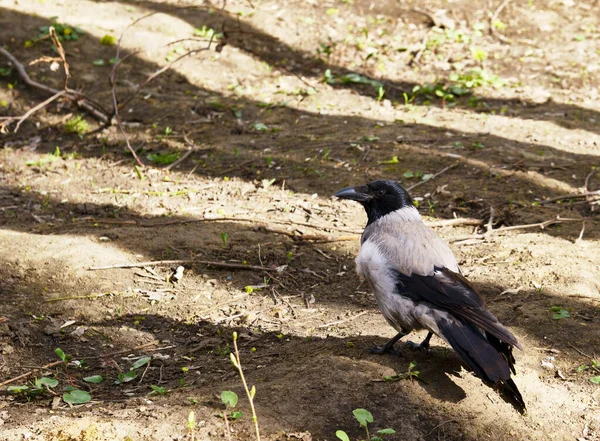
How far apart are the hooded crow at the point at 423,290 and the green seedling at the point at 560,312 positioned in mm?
1067

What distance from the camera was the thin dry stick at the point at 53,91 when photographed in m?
9.27

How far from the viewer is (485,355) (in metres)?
3.97

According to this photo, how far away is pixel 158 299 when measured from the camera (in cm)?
566

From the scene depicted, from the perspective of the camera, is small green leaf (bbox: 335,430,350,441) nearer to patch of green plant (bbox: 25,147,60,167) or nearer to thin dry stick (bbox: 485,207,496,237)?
thin dry stick (bbox: 485,207,496,237)

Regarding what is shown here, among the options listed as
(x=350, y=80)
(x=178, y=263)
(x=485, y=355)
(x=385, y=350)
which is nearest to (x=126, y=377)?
(x=178, y=263)

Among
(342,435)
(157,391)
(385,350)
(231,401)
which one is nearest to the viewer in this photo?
(342,435)

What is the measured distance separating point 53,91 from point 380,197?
613cm

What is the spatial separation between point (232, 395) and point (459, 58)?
369 inches

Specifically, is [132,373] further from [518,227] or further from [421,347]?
[518,227]

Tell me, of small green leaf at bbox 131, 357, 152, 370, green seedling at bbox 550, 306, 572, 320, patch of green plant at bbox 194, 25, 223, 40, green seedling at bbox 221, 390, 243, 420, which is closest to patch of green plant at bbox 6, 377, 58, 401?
small green leaf at bbox 131, 357, 152, 370

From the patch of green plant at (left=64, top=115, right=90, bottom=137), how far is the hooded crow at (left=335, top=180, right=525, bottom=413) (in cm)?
561

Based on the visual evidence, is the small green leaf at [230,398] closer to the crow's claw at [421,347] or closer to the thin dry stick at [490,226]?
the crow's claw at [421,347]

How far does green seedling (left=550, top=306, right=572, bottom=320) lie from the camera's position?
512cm

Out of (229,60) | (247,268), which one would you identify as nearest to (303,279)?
(247,268)
